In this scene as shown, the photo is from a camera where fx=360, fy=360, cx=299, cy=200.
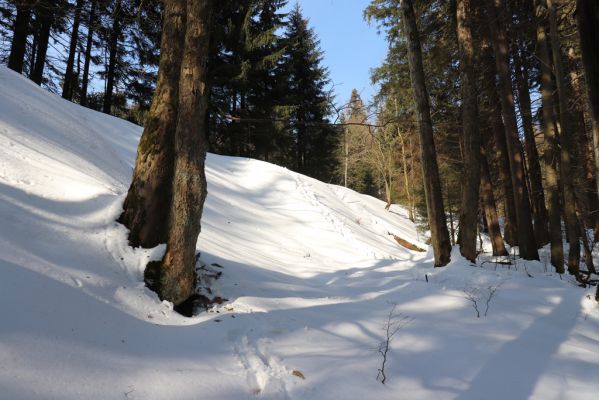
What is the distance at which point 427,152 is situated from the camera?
7.23 m

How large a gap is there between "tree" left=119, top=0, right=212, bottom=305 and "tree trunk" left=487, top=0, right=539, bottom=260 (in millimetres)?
8234

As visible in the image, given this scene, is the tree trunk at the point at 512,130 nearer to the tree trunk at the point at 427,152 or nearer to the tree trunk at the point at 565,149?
the tree trunk at the point at 565,149

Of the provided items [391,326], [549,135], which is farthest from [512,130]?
[391,326]

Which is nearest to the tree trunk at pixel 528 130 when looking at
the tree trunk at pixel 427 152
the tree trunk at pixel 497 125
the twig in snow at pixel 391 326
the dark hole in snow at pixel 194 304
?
the tree trunk at pixel 497 125

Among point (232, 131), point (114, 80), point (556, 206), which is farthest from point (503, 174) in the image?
point (114, 80)

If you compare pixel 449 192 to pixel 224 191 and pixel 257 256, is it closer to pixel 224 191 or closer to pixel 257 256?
pixel 224 191

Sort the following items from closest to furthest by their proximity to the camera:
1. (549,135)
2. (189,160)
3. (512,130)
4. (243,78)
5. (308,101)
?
(189,160) < (549,135) < (512,130) < (243,78) < (308,101)

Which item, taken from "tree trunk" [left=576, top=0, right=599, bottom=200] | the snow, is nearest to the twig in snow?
the snow

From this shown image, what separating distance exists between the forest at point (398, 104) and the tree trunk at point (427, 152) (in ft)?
0.09

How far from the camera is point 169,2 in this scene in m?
4.62

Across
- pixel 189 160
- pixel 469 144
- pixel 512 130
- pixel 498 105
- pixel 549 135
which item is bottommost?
pixel 189 160

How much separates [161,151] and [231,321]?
90.0 inches

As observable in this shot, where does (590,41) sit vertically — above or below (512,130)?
below

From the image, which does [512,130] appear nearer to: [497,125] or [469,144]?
[497,125]
